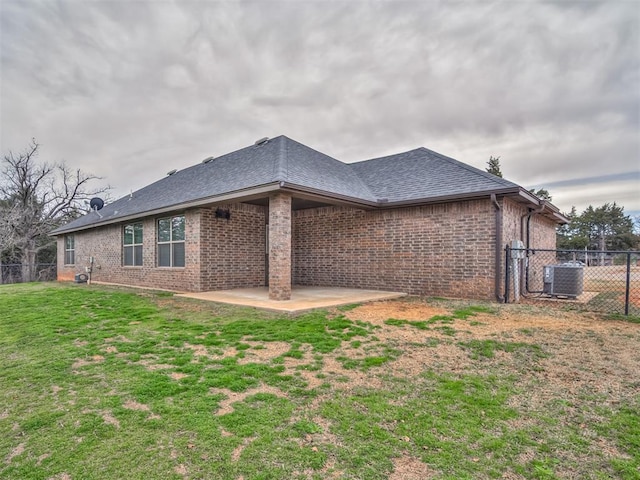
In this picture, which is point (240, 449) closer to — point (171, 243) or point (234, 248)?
point (234, 248)

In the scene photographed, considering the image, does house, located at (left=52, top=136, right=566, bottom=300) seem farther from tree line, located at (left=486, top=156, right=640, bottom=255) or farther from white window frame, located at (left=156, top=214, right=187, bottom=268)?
tree line, located at (left=486, top=156, right=640, bottom=255)

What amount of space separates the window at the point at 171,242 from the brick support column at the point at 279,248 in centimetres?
408

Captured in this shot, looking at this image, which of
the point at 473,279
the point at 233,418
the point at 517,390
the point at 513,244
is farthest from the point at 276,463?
the point at 513,244

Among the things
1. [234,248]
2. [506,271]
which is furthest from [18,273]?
[506,271]

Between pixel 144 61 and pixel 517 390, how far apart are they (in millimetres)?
12127

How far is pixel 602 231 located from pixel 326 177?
51.0 m

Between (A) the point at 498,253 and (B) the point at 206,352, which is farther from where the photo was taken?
(A) the point at 498,253

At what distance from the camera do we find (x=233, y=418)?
254cm

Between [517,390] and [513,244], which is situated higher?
[513,244]

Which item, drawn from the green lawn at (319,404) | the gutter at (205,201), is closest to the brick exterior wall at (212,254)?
the gutter at (205,201)

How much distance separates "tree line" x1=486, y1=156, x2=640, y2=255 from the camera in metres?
44.7

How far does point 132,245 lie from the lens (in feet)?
42.7

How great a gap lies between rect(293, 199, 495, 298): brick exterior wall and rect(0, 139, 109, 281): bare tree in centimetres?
2249

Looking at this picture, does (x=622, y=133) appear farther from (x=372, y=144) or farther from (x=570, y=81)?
(x=372, y=144)
